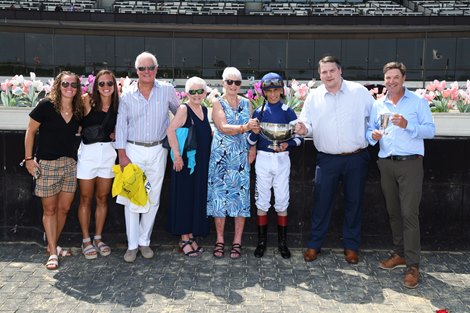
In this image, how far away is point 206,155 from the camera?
20.1 ft

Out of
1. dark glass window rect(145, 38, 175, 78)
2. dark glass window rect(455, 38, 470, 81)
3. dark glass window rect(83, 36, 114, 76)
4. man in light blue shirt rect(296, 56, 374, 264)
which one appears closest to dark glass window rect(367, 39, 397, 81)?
dark glass window rect(455, 38, 470, 81)

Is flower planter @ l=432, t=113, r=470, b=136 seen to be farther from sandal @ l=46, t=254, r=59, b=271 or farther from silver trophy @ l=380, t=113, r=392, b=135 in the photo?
sandal @ l=46, t=254, r=59, b=271

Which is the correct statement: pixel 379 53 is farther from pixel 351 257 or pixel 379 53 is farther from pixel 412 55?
pixel 351 257

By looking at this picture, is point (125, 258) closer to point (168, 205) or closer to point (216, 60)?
point (168, 205)

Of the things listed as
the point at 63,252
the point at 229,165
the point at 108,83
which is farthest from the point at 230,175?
the point at 63,252

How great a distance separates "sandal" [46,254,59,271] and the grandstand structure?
104 feet

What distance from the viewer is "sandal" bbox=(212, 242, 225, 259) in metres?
6.13

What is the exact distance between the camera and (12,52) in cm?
3584

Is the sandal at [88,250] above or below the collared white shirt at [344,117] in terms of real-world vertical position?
below

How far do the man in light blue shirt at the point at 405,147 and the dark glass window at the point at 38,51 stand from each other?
34.2 m

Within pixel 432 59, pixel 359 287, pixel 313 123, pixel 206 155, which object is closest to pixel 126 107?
pixel 206 155

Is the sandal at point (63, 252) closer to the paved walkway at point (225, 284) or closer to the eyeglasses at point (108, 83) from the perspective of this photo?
the paved walkway at point (225, 284)

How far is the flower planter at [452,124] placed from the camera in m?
6.70

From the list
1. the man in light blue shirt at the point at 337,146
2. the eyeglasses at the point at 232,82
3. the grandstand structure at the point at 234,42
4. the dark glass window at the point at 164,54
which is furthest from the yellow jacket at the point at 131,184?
the dark glass window at the point at 164,54
